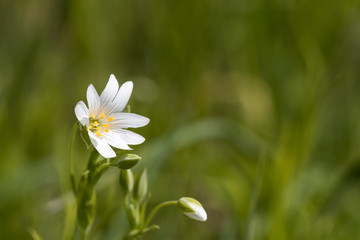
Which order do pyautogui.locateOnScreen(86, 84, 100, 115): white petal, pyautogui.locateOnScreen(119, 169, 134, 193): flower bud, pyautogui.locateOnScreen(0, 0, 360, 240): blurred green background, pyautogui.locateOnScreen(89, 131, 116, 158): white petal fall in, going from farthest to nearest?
1. pyautogui.locateOnScreen(0, 0, 360, 240): blurred green background
2. pyautogui.locateOnScreen(119, 169, 134, 193): flower bud
3. pyautogui.locateOnScreen(86, 84, 100, 115): white petal
4. pyautogui.locateOnScreen(89, 131, 116, 158): white petal

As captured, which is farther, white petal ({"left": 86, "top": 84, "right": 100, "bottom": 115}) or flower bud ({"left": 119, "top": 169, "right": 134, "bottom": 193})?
flower bud ({"left": 119, "top": 169, "right": 134, "bottom": 193})

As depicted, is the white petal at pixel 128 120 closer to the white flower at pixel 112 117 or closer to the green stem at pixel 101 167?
the white flower at pixel 112 117

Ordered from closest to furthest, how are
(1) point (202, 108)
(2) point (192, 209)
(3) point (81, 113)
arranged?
(3) point (81, 113), (2) point (192, 209), (1) point (202, 108)

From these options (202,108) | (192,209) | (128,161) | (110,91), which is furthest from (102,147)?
(202,108)

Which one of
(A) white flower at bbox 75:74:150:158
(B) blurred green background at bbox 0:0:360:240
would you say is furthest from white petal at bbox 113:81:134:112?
(B) blurred green background at bbox 0:0:360:240

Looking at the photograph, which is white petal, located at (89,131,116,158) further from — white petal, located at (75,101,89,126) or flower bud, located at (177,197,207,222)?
flower bud, located at (177,197,207,222)

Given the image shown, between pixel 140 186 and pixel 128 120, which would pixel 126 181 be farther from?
pixel 128 120

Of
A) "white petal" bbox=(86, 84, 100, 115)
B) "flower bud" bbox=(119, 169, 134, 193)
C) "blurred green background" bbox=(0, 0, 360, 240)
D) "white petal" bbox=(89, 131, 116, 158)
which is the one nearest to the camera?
"white petal" bbox=(89, 131, 116, 158)

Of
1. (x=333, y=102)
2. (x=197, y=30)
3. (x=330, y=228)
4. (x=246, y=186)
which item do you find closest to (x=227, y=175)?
(x=246, y=186)
